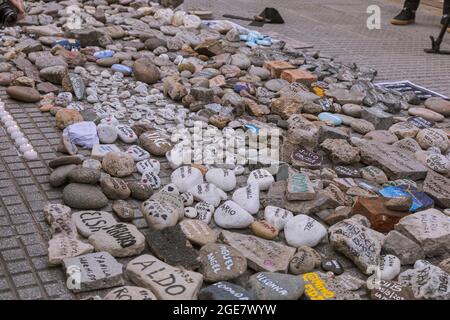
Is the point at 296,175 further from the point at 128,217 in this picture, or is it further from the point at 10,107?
the point at 10,107

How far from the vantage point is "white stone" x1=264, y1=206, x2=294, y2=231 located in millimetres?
1856

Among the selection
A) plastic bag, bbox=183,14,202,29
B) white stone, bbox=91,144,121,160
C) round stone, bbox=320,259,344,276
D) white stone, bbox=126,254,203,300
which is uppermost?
plastic bag, bbox=183,14,202,29

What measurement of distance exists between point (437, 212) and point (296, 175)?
51 centimetres

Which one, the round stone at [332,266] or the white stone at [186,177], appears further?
the white stone at [186,177]

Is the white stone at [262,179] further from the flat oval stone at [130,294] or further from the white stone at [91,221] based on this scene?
the flat oval stone at [130,294]

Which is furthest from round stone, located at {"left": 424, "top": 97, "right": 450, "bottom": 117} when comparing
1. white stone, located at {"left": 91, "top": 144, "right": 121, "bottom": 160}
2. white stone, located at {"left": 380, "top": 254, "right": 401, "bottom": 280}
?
white stone, located at {"left": 91, "top": 144, "right": 121, "bottom": 160}

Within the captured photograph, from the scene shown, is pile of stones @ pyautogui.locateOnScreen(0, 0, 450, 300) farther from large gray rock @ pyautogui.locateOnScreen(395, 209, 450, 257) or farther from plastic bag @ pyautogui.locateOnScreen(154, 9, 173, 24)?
plastic bag @ pyautogui.locateOnScreen(154, 9, 173, 24)

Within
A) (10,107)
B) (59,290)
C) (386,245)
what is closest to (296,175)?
(386,245)

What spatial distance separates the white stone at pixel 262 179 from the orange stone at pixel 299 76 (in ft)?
3.83

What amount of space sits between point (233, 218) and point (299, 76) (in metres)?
1.56

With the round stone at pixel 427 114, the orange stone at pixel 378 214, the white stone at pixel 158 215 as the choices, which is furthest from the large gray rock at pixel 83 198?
the round stone at pixel 427 114

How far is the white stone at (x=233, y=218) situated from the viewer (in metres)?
1.83

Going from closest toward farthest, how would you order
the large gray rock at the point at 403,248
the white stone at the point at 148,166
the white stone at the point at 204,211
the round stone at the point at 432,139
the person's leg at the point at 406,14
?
1. the large gray rock at the point at 403,248
2. the white stone at the point at 204,211
3. the white stone at the point at 148,166
4. the round stone at the point at 432,139
5. the person's leg at the point at 406,14

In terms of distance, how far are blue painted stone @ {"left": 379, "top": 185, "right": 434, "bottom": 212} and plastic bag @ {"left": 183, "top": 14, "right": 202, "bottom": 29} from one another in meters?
2.47
